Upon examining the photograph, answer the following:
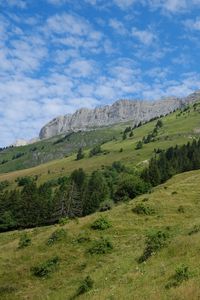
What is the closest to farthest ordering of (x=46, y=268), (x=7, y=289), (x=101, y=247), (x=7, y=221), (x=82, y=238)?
(x=7, y=289)
(x=46, y=268)
(x=101, y=247)
(x=82, y=238)
(x=7, y=221)

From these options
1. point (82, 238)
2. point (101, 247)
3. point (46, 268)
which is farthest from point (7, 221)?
point (46, 268)

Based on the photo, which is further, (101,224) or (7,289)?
(101,224)

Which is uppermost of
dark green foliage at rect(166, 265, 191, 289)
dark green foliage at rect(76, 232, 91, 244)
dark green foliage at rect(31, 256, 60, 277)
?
dark green foliage at rect(166, 265, 191, 289)

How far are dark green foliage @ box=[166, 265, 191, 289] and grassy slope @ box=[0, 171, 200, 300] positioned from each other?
45cm

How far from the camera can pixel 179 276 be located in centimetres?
2617

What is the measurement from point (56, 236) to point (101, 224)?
5.84m

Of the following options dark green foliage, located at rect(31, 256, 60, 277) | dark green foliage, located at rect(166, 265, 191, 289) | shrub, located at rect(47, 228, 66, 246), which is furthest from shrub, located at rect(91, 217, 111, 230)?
dark green foliage, located at rect(166, 265, 191, 289)

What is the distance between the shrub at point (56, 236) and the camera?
52094 mm

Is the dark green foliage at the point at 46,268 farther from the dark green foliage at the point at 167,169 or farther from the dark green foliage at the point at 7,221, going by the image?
the dark green foliage at the point at 167,169

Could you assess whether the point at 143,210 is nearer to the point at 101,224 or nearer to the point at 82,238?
the point at 101,224

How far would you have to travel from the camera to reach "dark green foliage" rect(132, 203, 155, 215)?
193 feet

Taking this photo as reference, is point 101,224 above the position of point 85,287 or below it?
above

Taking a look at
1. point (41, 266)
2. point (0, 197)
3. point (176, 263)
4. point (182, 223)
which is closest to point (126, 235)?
point (182, 223)

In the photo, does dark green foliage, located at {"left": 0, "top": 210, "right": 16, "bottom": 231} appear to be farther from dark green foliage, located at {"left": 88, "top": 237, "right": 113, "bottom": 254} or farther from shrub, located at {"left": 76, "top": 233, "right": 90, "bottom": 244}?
dark green foliage, located at {"left": 88, "top": 237, "right": 113, "bottom": 254}
